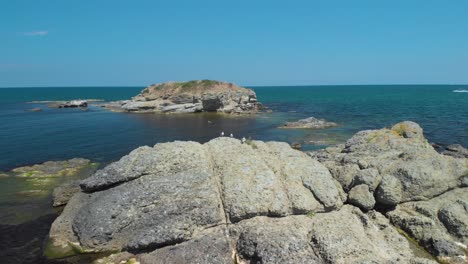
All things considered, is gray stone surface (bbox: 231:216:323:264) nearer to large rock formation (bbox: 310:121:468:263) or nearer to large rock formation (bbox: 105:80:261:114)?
large rock formation (bbox: 310:121:468:263)

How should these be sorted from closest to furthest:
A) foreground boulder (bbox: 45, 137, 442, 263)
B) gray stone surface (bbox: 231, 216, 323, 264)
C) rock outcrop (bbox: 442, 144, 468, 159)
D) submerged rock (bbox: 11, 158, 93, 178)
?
gray stone surface (bbox: 231, 216, 323, 264) < foreground boulder (bbox: 45, 137, 442, 263) < submerged rock (bbox: 11, 158, 93, 178) < rock outcrop (bbox: 442, 144, 468, 159)

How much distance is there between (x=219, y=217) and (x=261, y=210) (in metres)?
2.29

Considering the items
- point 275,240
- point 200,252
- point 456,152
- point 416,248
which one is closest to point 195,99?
point 456,152

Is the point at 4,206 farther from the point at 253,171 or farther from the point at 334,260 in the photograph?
the point at 334,260

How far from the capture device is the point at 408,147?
26.8m

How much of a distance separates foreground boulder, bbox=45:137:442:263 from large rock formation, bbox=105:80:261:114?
2952 inches

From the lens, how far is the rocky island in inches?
679

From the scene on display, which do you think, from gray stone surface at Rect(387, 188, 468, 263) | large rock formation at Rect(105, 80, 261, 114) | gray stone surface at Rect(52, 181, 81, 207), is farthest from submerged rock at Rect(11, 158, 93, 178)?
large rock formation at Rect(105, 80, 261, 114)

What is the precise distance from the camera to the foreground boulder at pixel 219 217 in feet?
55.8

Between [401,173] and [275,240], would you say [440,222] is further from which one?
[275,240]

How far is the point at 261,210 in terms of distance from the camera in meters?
18.6

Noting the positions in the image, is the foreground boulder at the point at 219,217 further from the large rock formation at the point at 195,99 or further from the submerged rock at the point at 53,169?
the large rock formation at the point at 195,99

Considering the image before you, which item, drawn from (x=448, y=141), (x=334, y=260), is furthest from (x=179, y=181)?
(x=448, y=141)

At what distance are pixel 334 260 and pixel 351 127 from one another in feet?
175
